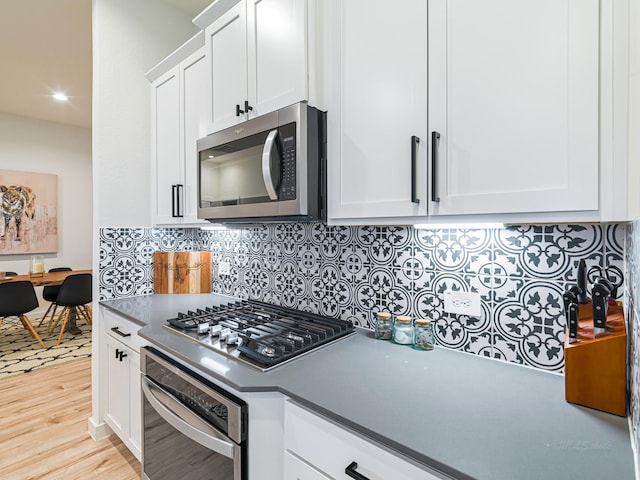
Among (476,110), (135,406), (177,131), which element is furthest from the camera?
(177,131)

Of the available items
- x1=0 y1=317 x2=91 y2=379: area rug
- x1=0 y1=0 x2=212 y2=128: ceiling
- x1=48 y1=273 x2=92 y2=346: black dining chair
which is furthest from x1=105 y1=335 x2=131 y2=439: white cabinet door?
x1=0 y1=0 x2=212 y2=128: ceiling

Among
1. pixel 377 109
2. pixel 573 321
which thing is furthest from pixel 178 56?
pixel 573 321

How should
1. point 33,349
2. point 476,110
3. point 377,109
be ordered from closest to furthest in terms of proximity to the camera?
point 476,110 < point 377,109 < point 33,349

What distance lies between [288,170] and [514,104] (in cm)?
72

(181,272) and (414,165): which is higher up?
(414,165)

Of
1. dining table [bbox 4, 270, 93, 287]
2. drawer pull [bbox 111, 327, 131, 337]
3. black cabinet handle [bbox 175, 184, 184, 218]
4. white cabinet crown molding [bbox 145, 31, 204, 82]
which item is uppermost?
white cabinet crown molding [bbox 145, 31, 204, 82]

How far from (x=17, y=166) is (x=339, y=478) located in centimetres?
603

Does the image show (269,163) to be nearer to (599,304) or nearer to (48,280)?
(599,304)

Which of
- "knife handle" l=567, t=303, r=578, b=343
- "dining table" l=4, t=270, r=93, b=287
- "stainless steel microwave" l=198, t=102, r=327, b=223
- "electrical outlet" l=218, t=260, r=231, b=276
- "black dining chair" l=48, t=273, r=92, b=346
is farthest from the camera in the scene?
"black dining chair" l=48, t=273, r=92, b=346

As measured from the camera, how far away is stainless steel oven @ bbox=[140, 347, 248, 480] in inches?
40.8

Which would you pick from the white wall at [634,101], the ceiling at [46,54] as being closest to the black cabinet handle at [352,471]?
the white wall at [634,101]

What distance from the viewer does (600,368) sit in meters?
0.83

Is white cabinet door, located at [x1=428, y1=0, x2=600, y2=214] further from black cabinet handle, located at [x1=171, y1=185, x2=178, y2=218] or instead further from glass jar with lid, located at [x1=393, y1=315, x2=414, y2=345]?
black cabinet handle, located at [x1=171, y1=185, x2=178, y2=218]

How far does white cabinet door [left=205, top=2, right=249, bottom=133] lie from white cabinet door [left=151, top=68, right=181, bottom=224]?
54 centimetres
